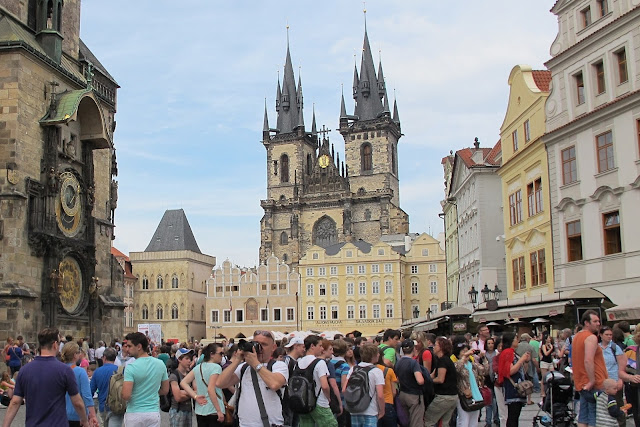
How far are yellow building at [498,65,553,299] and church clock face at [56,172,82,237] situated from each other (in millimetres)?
14967

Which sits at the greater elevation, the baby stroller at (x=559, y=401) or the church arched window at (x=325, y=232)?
the church arched window at (x=325, y=232)

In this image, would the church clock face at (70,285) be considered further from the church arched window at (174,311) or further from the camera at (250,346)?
the church arched window at (174,311)

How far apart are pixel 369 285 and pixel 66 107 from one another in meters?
56.8

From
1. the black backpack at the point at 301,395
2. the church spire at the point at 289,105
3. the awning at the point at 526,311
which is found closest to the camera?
the black backpack at the point at 301,395

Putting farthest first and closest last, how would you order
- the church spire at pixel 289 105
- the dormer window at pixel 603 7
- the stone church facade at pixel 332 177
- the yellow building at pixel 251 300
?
the church spire at pixel 289 105
the stone church facade at pixel 332 177
the yellow building at pixel 251 300
the dormer window at pixel 603 7

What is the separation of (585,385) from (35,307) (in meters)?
15.0

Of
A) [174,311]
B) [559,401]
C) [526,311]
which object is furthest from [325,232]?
[559,401]

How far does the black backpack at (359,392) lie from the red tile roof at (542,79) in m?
22.6

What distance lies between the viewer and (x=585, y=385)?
8.23 m

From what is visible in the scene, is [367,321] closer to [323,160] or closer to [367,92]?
[323,160]

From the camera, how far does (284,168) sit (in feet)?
324

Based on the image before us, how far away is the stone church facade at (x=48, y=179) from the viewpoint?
737 inches

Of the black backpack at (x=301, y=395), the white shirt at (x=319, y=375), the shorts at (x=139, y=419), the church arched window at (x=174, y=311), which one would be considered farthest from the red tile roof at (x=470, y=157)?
the church arched window at (x=174, y=311)

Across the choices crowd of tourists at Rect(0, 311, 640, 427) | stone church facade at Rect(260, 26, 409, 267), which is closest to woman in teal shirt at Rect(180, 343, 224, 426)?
crowd of tourists at Rect(0, 311, 640, 427)
